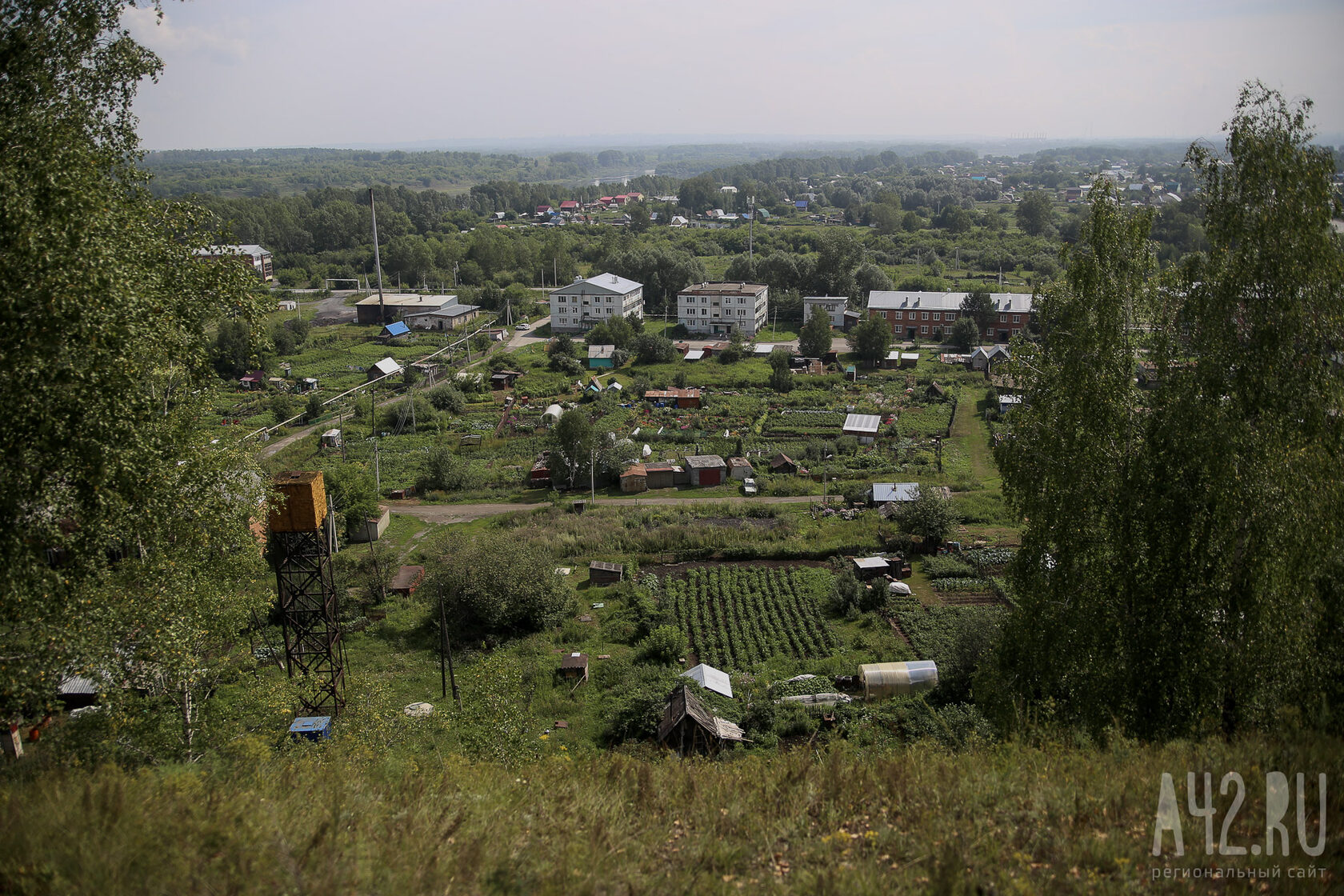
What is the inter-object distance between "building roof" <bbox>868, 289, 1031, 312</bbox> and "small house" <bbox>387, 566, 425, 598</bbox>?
64.0 ft

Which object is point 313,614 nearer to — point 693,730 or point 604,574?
point 693,730

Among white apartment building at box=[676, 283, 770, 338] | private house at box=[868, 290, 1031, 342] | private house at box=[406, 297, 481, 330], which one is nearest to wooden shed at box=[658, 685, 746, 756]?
private house at box=[868, 290, 1031, 342]

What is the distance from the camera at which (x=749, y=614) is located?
33.6ft

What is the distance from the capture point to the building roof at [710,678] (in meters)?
7.96

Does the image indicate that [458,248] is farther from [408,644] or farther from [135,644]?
[135,644]

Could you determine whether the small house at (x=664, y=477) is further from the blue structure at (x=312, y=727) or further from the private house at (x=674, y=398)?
the blue structure at (x=312, y=727)

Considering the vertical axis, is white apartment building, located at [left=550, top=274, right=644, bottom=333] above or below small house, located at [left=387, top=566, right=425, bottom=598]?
above

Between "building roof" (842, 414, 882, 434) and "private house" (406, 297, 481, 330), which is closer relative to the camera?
"building roof" (842, 414, 882, 434)

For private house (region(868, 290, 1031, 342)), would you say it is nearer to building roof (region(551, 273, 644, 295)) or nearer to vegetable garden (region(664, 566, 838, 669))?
building roof (region(551, 273, 644, 295))

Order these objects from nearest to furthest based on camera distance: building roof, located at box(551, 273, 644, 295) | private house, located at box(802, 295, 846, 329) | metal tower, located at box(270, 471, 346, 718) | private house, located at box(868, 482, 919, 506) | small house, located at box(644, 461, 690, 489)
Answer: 1. metal tower, located at box(270, 471, 346, 718)
2. private house, located at box(868, 482, 919, 506)
3. small house, located at box(644, 461, 690, 489)
4. building roof, located at box(551, 273, 644, 295)
5. private house, located at box(802, 295, 846, 329)

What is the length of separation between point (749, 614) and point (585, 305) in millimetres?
19714

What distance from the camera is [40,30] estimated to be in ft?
13.1

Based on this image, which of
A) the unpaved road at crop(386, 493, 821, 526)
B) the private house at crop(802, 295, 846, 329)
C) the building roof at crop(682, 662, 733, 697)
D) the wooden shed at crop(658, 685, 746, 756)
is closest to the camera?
the wooden shed at crop(658, 685, 746, 756)

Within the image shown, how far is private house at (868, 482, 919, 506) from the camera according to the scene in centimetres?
1357
